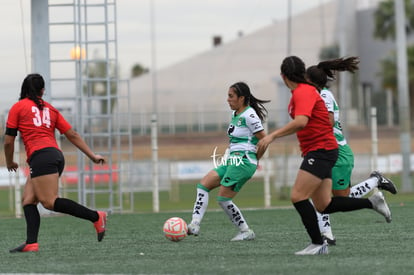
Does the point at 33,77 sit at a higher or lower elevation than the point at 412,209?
higher

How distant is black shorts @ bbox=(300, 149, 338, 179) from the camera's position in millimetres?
9555

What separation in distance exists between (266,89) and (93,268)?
67868mm

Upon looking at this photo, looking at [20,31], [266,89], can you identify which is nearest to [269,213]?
[20,31]

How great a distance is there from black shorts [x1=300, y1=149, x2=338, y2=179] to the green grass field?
0.82m

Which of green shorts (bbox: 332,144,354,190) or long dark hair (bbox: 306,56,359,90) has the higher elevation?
long dark hair (bbox: 306,56,359,90)

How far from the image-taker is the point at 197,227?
11.8 m

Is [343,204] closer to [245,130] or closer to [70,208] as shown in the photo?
[245,130]

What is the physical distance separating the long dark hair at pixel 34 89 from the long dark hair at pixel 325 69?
2.95 metres

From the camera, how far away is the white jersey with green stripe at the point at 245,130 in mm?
11609

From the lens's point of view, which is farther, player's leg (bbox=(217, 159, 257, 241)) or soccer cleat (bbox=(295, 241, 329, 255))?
player's leg (bbox=(217, 159, 257, 241))

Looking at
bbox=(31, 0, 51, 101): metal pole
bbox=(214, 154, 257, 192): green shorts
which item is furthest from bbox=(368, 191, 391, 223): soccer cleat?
bbox=(31, 0, 51, 101): metal pole

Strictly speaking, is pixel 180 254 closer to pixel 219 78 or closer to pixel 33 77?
pixel 33 77

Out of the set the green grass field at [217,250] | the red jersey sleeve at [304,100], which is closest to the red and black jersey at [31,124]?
the green grass field at [217,250]

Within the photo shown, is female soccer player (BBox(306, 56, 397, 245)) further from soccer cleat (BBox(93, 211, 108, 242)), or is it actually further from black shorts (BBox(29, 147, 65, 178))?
black shorts (BBox(29, 147, 65, 178))
